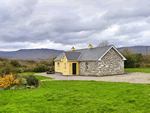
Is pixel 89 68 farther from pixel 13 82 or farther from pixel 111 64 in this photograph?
pixel 13 82

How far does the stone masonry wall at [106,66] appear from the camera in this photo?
2128 cm

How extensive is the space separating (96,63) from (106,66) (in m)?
1.90

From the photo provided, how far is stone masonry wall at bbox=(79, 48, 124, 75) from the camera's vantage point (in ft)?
69.8

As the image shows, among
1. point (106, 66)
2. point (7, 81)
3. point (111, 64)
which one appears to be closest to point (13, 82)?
point (7, 81)

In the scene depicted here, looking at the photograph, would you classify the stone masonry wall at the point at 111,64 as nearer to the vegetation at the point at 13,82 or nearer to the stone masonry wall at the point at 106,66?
the stone masonry wall at the point at 106,66

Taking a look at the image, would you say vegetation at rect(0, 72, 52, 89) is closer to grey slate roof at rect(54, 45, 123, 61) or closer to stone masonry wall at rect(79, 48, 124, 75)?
stone masonry wall at rect(79, 48, 124, 75)

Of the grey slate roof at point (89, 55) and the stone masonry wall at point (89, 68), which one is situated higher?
the grey slate roof at point (89, 55)

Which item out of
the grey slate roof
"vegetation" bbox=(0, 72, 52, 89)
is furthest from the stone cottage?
"vegetation" bbox=(0, 72, 52, 89)

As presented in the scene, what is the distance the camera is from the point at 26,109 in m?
6.61

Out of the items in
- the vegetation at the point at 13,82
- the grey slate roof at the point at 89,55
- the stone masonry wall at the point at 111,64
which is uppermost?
the grey slate roof at the point at 89,55

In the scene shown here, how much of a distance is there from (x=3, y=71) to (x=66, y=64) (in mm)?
11929

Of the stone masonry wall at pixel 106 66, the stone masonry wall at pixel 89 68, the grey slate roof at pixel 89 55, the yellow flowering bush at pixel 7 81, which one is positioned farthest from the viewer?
the grey slate roof at pixel 89 55

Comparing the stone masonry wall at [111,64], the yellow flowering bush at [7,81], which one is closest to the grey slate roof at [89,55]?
the stone masonry wall at [111,64]

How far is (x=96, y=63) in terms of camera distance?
2123 centimetres
